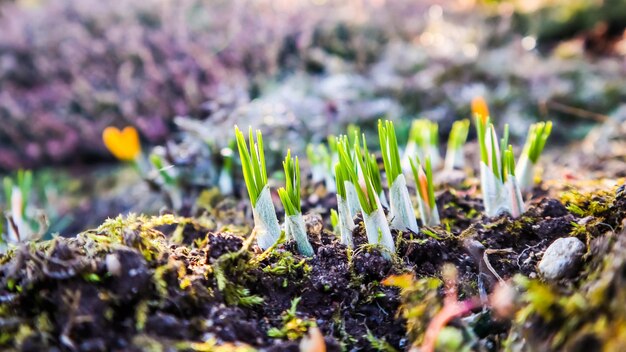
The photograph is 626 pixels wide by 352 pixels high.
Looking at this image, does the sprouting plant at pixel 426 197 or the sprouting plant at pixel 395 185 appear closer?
the sprouting plant at pixel 395 185

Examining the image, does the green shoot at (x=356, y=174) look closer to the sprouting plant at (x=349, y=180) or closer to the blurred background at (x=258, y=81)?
the sprouting plant at (x=349, y=180)

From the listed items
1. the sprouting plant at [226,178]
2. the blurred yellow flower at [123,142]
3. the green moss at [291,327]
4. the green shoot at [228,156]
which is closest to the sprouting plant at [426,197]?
the green moss at [291,327]

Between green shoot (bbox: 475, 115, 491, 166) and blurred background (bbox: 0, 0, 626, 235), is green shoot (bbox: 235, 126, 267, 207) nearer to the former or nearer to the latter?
green shoot (bbox: 475, 115, 491, 166)

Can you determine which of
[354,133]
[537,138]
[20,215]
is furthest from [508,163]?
[20,215]

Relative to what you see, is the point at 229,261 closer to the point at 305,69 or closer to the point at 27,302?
the point at 27,302

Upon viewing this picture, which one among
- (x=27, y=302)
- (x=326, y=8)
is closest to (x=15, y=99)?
(x=326, y=8)

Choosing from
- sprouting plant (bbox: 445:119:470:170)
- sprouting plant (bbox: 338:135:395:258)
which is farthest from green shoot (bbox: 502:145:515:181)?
sprouting plant (bbox: 445:119:470:170)
